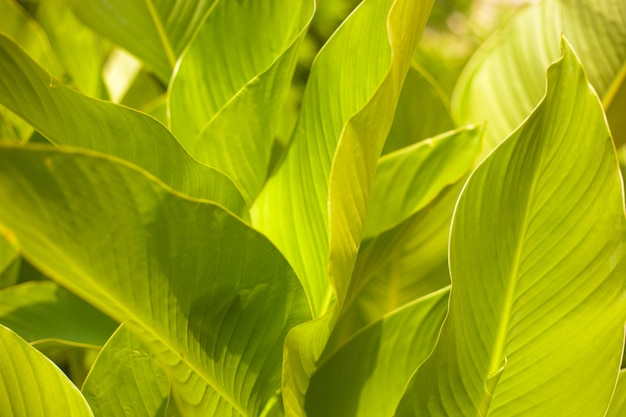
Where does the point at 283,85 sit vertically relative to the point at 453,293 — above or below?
above

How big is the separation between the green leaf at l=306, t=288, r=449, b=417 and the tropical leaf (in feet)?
0.16

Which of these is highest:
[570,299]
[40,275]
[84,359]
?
[570,299]

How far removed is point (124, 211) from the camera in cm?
32

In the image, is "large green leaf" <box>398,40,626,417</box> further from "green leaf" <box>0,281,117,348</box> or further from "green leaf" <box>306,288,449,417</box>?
"green leaf" <box>0,281,117,348</box>

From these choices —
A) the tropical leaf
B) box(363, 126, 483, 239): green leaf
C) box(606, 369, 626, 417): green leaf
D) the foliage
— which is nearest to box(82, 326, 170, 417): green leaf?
the foliage

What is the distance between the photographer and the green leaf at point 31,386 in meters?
0.43

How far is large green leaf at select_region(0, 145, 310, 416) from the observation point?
298 millimetres

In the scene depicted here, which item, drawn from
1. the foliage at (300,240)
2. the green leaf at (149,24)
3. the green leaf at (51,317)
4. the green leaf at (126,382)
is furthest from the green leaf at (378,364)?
the green leaf at (149,24)

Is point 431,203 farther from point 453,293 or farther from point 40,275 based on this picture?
point 40,275

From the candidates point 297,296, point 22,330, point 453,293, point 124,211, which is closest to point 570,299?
point 453,293

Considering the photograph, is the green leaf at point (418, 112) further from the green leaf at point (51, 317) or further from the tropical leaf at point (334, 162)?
the green leaf at point (51, 317)

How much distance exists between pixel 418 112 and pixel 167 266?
0.45 m

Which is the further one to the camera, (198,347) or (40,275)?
(40,275)

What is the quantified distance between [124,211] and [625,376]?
1.38 ft
